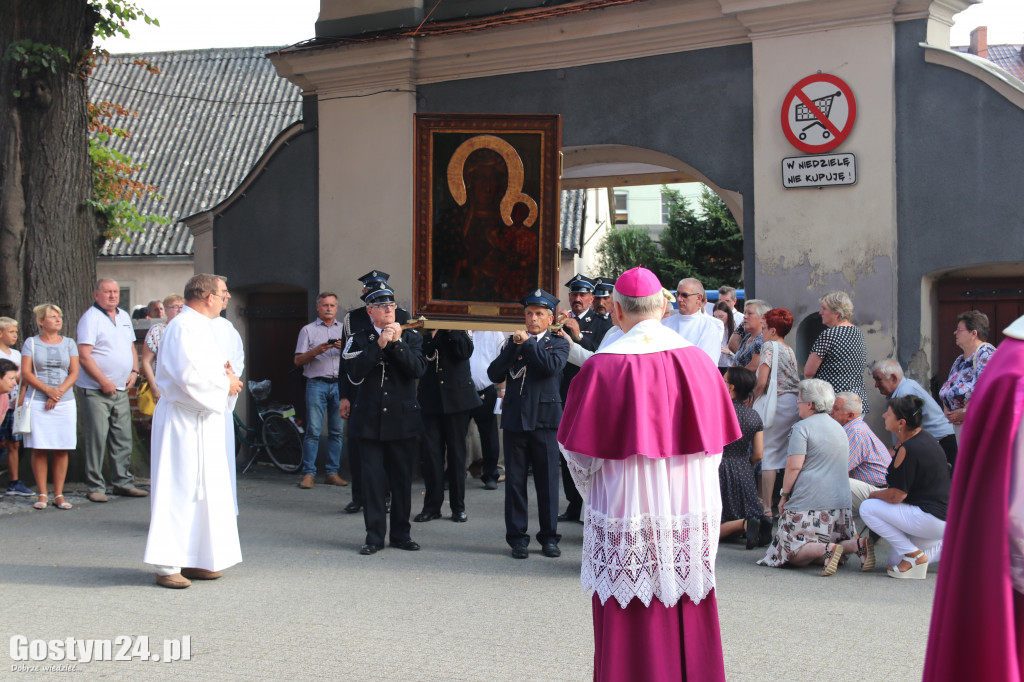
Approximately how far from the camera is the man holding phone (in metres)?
11.5

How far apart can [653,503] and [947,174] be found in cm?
572

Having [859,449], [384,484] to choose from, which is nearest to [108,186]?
[384,484]

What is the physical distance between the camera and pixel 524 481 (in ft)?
26.1

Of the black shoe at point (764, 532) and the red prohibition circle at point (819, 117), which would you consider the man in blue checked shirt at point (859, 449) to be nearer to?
the black shoe at point (764, 532)

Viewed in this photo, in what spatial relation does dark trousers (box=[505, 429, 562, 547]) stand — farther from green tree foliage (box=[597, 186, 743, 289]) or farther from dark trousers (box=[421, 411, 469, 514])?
green tree foliage (box=[597, 186, 743, 289])

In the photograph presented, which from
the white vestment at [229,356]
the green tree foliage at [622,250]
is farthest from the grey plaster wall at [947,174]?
the green tree foliage at [622,250]

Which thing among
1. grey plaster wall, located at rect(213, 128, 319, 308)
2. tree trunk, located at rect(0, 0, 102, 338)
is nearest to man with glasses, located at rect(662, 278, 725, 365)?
grey plaster wall, located at rect(213, 128, 319, 308)

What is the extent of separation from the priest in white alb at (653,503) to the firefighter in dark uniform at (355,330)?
12.8ft

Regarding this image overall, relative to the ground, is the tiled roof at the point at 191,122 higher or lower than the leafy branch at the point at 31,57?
higher

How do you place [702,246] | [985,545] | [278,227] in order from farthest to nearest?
[702,246] → [278,227] → [985,545]

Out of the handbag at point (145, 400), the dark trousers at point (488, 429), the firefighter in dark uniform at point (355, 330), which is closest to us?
the firefighter in dark uniform at point (355, 330)

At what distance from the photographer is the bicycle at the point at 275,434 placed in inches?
497

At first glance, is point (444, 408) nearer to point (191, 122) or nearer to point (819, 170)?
point (819, 170)

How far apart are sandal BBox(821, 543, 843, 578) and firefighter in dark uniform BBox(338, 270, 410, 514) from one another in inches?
144
